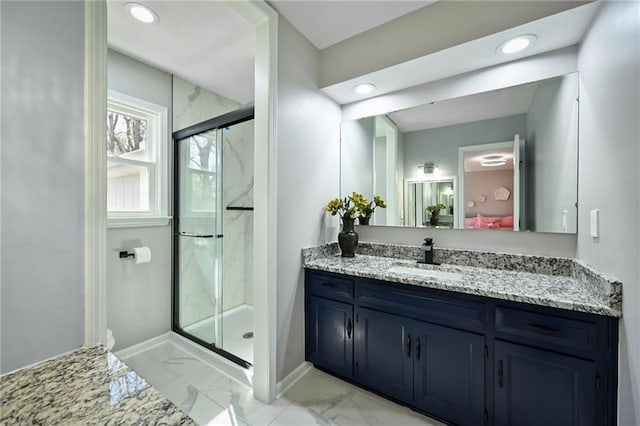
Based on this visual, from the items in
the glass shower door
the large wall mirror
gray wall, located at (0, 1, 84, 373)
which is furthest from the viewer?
the glass shower door

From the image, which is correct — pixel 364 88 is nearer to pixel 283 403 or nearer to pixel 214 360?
pixel 283 403

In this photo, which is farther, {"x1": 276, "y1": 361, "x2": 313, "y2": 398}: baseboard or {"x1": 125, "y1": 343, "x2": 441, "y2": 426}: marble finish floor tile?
{"x1": 276, "y1": 361, "x2": 313, "y2": 398}: baseboard

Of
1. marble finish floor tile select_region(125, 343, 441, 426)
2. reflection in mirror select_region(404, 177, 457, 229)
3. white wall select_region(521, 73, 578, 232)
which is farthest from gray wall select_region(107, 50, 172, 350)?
white wall select_region(521, 73, 578, 232)

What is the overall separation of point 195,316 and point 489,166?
9.46 feet

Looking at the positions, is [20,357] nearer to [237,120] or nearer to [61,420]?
[61,420]

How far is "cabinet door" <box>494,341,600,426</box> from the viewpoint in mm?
1182

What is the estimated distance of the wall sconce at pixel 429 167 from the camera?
82.6 inches

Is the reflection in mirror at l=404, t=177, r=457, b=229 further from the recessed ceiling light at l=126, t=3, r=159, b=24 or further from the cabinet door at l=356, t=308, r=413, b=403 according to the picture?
the recessed ceiling light at l=126, t=3, r=159, b=24

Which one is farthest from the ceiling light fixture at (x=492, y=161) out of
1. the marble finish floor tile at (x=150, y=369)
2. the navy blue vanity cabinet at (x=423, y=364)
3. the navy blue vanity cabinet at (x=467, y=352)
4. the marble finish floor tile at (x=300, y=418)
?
the marble finish floor tile at (x=150, y=369)

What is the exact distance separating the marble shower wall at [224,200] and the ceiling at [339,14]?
1.01 m

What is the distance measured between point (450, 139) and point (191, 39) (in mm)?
2110

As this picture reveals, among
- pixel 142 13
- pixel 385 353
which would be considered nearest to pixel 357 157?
pixel 385 353

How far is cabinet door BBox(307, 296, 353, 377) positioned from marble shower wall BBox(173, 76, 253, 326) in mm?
1053

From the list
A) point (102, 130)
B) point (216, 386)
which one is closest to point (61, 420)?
point (102, 130)
